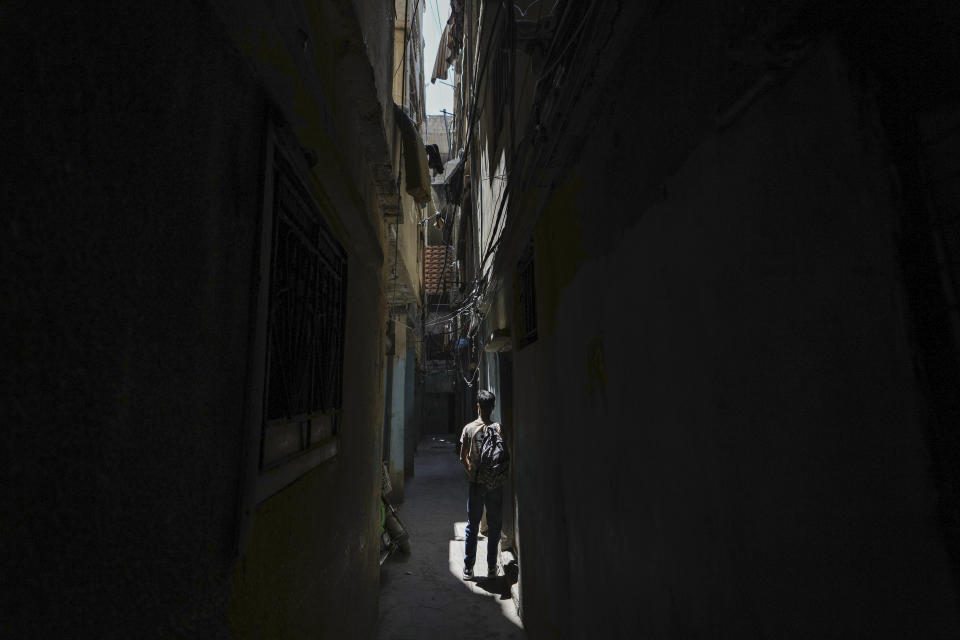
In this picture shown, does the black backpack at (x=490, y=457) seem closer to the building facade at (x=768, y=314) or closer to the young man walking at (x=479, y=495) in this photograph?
the young man walking at (x=479, y=495)

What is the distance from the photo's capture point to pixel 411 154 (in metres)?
5.31

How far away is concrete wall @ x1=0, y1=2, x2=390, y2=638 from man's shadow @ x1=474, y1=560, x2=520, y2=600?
4.32 metres

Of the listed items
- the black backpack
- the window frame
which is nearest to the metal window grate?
the window frame

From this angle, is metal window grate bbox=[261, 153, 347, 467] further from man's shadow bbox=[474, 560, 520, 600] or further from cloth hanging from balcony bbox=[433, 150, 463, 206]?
cloth hanging from balcony bbox=[433, 150, 463, 206]

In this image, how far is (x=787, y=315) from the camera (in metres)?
1.11

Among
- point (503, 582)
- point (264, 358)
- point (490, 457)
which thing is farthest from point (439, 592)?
point (264, 358)

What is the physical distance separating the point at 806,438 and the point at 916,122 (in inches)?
26.2

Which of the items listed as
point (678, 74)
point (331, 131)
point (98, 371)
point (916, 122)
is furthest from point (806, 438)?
point (331, 131)

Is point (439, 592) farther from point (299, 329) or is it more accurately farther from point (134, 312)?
point (134, 312)

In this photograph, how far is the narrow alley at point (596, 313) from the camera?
31.2 inches

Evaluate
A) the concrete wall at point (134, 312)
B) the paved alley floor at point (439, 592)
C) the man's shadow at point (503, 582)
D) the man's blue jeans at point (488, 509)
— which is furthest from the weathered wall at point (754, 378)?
the man's shadow at point (503, 582)

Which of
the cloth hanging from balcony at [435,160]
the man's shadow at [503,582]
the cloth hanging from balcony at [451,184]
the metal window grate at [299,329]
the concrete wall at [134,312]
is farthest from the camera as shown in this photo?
the cloth hanging from balcony at [451,184]

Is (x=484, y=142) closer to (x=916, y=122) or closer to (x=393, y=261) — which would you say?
(x=393, y=261)

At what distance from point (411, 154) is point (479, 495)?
4.11m
